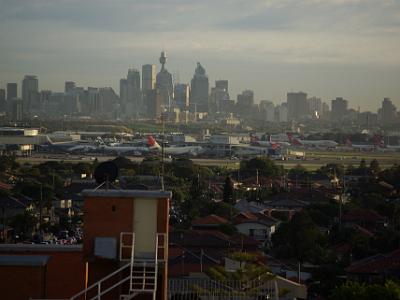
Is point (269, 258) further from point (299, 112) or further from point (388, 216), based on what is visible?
point (299, 112)

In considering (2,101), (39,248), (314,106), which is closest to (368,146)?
(2,101)

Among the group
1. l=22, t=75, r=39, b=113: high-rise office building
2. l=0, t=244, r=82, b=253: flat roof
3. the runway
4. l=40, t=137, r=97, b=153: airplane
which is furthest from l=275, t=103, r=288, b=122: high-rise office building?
l=0, t=244, r=82, b=253: flat roof

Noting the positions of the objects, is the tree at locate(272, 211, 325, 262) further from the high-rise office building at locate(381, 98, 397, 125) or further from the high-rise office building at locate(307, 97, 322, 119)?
the high-rise office building at locate(307, 97, 322, 119)

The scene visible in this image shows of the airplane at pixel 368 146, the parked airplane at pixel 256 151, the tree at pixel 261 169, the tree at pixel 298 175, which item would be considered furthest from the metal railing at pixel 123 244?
the airplane at pixel 368 146

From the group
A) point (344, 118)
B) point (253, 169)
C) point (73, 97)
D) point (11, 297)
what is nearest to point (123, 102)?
point (73, 97)

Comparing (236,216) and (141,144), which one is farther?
(141,144)

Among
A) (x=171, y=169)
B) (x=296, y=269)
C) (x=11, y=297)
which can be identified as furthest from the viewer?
(x=171, y=169)

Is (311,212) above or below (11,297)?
below
